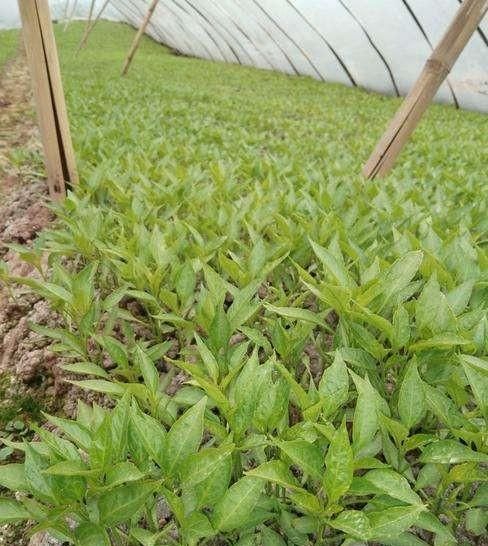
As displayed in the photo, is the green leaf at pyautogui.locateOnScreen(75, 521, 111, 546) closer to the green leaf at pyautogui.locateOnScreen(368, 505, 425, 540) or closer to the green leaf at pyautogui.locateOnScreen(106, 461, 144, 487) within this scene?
the green leaf at pyautogui.locateOnScreen(106, 461, 144, 487)

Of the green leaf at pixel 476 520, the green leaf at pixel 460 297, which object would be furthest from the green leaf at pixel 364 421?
the green leaf at pixel 460 297

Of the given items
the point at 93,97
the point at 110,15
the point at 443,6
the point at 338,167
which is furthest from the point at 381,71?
the point at 110,15

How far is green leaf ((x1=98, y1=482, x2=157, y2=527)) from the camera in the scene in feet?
3.33

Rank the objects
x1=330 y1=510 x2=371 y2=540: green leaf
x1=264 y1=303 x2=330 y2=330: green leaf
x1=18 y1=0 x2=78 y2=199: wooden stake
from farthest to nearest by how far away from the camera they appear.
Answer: x1=18 y1=0 x2=78 y2=199: wooden stake
x1=264 y1=303 x2=330 y2=330: green leaf
x1=330 y1=510 x2=371 y2=540: green leaf

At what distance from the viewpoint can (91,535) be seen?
1021 millimetres

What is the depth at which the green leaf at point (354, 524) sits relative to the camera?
3.06 feet

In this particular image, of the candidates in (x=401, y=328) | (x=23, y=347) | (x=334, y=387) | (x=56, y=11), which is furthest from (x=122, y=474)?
(x=56, y=11)

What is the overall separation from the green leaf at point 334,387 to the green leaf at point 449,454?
0.68 feet

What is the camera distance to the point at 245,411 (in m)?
1.10

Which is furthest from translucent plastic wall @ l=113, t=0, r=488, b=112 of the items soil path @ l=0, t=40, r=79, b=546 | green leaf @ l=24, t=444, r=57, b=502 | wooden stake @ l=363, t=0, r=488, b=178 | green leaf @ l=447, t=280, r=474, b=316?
green leaf @ l=24, t=444, r=57, b=502

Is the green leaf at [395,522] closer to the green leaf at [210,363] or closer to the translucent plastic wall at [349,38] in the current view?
the green leaf at [210,363]

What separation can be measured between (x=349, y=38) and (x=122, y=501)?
12846 millimetres

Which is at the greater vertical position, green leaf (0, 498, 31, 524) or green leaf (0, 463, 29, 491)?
green leaf (0, 463, 29, 491)

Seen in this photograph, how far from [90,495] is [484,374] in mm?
893
